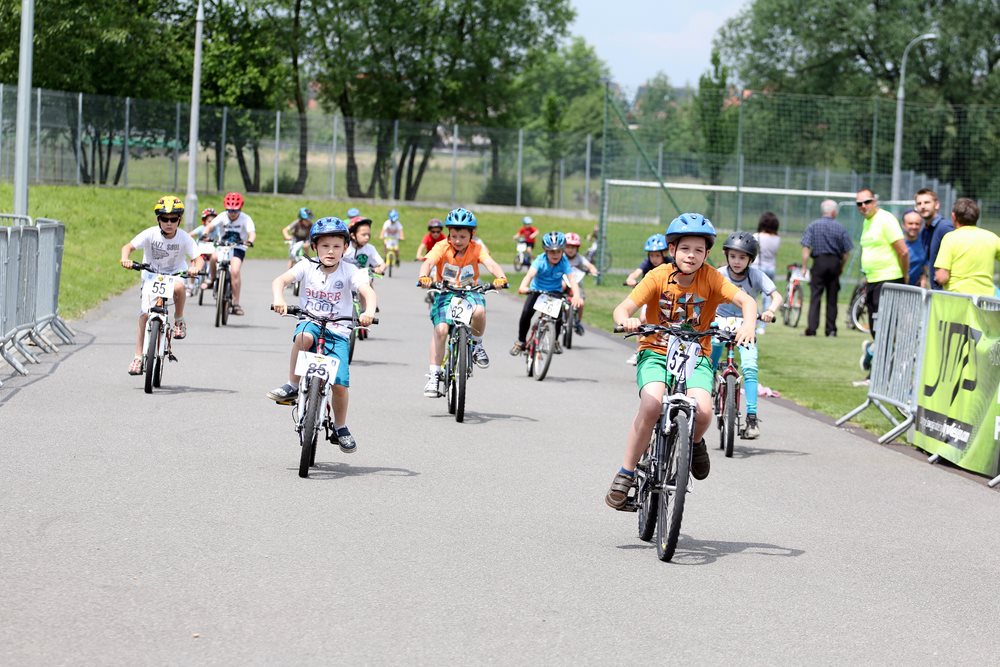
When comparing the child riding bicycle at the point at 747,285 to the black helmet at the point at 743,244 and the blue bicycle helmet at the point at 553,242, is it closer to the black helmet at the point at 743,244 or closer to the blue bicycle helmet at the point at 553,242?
the black helmet at the point at 743,244

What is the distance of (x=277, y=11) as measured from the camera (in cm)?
6569

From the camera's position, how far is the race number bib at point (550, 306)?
15.9 metres

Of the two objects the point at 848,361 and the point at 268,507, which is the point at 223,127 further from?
the point at 268,507

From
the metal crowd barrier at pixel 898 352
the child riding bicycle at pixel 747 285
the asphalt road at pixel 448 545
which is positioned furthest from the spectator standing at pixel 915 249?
the child riding bicycle at pixel 747 285

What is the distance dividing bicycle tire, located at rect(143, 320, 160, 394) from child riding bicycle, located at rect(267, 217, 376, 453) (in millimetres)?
3504

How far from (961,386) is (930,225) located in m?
4.57

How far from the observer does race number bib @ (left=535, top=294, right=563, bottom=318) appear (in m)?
15.9

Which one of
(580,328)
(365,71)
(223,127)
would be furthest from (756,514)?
(365,71)

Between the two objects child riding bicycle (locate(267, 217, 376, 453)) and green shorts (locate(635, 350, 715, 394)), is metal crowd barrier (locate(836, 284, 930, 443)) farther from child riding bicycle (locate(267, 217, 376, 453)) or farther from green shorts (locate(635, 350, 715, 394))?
green shorts (locate(635, 350, 715, 394))

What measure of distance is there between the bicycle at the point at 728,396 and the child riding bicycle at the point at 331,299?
8.98 ft

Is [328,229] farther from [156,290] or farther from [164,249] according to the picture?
[164,249]

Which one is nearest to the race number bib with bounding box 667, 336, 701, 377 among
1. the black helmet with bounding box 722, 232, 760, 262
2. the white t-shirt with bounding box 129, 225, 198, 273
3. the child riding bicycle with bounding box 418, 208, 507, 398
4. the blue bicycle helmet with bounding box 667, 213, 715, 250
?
the blue bicycle helmet with bounding box 667, 213, 715, 250

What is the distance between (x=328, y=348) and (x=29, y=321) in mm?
6885

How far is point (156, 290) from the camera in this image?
13805 millimetres
